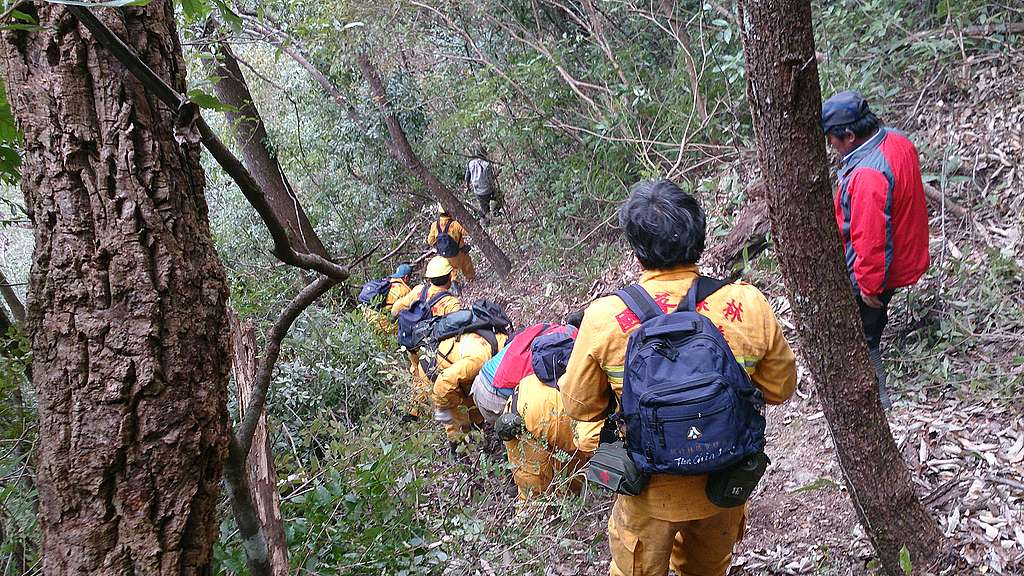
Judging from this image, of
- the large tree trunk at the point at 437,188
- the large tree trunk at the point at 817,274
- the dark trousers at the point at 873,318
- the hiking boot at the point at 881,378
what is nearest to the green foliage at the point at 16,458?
the large tree trunk at the point at 817,274

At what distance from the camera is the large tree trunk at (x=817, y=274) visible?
2285mm

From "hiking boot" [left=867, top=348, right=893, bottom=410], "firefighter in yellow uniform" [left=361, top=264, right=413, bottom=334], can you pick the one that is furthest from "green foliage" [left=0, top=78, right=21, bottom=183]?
"firefighter in yellow uniform" [left=361, top=264, right=413, bottom=334]

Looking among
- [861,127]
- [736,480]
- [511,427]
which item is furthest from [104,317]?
[861,127]

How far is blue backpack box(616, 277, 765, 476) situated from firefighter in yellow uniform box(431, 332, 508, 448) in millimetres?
3076

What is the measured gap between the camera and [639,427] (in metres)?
2.40

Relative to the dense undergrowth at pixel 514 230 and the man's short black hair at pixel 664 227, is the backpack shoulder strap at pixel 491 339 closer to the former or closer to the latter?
the dense undergrowth at pixel 514 230

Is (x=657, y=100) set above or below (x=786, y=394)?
above

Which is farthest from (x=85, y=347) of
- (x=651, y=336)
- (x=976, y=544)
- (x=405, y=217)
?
(x=405, y=217)

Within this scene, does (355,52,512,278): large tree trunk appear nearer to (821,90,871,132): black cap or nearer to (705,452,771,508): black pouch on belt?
(821,90,871,132): black cap

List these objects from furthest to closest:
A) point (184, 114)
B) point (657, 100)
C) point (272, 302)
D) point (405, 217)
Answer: point (405, 217), point (272, 302), point (657, 100), point (184, 114)

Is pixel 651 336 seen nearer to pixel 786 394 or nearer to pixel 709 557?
pixel 786 394

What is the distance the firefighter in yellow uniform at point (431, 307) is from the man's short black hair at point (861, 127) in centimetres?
365

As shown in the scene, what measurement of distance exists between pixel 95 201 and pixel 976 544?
3.50m

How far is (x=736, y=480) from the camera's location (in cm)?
244
